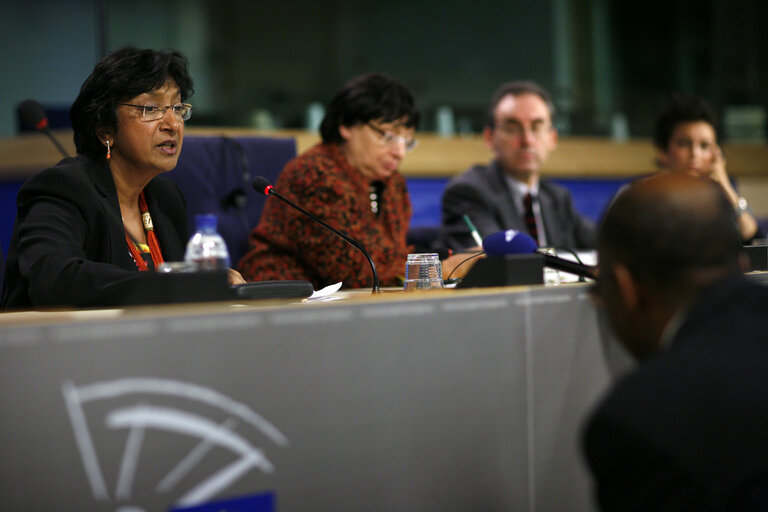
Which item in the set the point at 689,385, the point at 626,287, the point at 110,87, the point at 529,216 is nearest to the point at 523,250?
the point at 626,287

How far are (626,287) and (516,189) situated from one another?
2.11 meters

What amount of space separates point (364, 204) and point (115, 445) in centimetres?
151

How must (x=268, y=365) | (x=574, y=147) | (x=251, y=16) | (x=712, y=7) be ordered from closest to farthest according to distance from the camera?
(x=268, y=365) < (x=574, y=147) < (x=712, y=7) < (x=251, y=16)

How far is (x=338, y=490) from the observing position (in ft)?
3.51

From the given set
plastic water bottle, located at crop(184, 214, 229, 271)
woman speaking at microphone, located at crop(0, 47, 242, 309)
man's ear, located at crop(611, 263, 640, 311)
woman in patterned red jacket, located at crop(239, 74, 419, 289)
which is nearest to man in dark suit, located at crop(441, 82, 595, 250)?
woman in patterned red jacket, located at crop(239, 74, 419, 289)

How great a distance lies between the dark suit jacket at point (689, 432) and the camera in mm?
785

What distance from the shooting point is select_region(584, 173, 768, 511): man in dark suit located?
787 millimetres

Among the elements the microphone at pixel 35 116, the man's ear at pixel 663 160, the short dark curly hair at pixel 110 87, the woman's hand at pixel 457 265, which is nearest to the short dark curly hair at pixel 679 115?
the man's ear at pixel 663 160

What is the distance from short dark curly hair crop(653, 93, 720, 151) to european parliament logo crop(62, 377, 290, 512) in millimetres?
2770

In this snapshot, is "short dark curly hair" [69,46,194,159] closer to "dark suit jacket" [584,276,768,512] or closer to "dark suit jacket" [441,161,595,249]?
"dark suit jacket" [441,161,595,249]

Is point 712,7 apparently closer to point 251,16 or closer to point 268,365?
point 251,16

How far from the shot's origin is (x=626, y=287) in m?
0.95

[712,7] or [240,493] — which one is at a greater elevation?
[712,7]

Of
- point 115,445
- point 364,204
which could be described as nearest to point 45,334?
point 115,445
